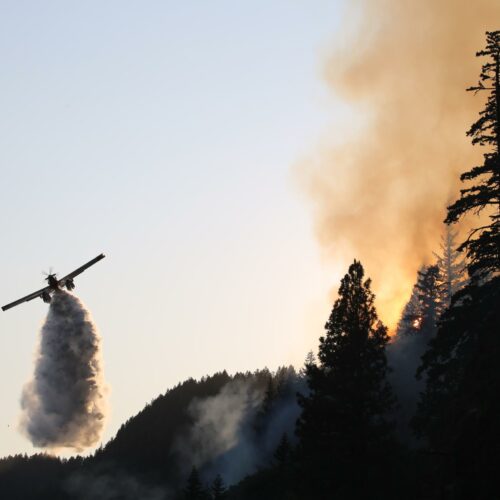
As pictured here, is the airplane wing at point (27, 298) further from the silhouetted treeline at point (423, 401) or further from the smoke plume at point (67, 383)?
the silhouetted treeline at point (423, 401)

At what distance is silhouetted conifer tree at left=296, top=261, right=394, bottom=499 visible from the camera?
47688 millimetres

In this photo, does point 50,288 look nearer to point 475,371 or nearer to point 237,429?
point 475,371

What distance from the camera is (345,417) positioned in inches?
1908

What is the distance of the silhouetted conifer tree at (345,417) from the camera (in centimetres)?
4769

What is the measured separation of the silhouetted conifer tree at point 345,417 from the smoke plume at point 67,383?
49783 mm

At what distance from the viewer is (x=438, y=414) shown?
4250 cm

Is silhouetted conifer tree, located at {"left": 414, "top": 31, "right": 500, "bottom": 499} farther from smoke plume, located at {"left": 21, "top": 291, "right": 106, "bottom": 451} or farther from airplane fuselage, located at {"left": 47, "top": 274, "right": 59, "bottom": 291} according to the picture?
smoke plume, located at {"left": 21, "top": 291, "right": 106, "bottom": 451}

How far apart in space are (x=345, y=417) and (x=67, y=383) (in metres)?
54.1

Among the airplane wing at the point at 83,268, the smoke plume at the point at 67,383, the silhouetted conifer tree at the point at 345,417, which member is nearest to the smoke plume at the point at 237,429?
the smoke plume at the point at 67,383

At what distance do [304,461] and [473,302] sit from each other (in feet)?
40.5

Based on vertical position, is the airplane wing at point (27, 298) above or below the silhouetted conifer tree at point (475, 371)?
above

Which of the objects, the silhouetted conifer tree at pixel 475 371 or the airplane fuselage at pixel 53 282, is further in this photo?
the airplane fuselage at pixel 53 282

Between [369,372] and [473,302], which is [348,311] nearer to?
[369,372]

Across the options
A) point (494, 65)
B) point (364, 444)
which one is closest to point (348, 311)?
point (364, 444)
